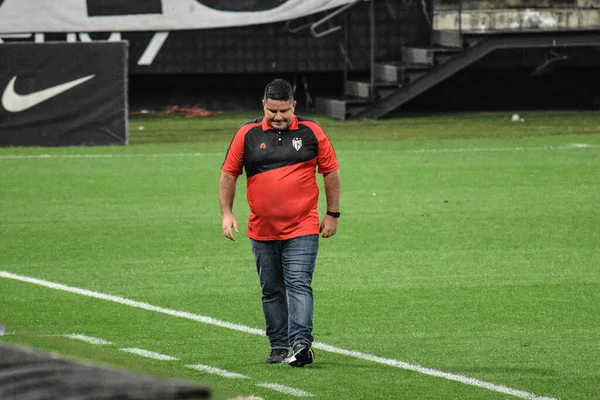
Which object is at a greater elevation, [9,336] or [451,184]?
[9,336]

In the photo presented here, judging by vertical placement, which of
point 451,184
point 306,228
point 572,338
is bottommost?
point 451,184

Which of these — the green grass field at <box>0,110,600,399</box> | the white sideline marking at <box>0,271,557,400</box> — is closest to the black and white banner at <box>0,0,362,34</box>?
the green grass field at <box>0,110,600,399</box>

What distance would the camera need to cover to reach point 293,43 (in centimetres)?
2923

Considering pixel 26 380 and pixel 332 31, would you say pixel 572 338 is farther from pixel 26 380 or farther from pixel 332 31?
pixel 332 31

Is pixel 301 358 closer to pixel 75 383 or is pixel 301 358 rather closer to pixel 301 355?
pixel 301 355

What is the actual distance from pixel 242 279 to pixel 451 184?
7.43m

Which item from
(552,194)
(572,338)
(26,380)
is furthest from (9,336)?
(552,194)

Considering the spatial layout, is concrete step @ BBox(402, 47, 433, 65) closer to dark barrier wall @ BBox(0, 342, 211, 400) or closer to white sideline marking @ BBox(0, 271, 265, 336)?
white sideline marking @ BBox(0, 271, 265, 336)

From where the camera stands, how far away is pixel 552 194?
54.2 feet

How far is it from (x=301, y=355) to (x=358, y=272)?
3.83 m

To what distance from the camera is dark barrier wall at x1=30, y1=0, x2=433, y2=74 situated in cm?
2917

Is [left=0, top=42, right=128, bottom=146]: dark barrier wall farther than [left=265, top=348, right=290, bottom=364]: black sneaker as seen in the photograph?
Yes

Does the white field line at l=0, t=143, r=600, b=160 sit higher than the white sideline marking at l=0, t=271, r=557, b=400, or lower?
lower

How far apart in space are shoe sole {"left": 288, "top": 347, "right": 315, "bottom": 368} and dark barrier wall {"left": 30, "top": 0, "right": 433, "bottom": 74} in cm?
2216
